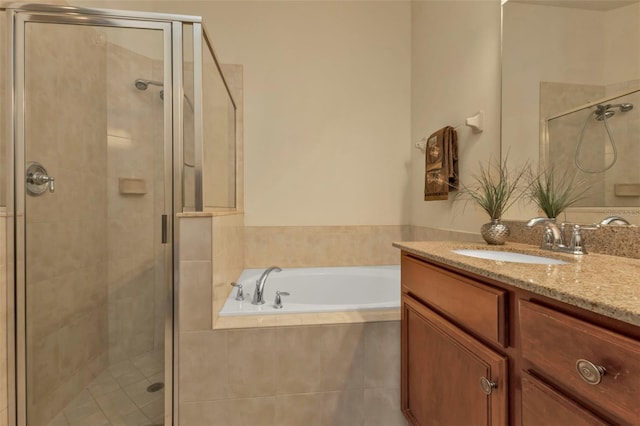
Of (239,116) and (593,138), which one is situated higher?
(239,116)

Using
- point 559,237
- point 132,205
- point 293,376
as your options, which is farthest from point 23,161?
point 559,237

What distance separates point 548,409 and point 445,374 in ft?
1.23

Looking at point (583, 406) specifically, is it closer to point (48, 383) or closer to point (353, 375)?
point (353, 375)

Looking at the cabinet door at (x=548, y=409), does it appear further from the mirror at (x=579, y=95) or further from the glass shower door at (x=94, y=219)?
the glass shower door at (x=94, y=219)

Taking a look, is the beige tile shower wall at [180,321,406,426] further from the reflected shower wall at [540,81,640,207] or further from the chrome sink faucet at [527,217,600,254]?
the reflected shower wall at [540,81,640,207]

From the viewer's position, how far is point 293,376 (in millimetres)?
1201

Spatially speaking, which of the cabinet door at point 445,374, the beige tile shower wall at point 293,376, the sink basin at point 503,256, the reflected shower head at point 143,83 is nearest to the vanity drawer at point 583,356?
the cabinet door at point 445,374

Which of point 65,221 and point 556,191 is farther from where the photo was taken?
point 65,221

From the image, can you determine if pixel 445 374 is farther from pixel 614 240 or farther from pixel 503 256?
pixel 614 240

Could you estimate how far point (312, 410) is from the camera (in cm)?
121

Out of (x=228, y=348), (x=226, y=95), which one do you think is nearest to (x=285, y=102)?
(x=226, y=95)

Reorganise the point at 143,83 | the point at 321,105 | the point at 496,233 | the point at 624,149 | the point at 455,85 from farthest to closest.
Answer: the point at 321,105 < the point at 455,85 < the point at 143,83 < the point at 496,233 < the point at 624,149

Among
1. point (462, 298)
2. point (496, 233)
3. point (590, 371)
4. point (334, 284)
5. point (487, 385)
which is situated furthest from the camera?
point (334, 284)

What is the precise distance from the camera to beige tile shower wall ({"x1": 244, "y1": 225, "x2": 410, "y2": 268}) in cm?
221
